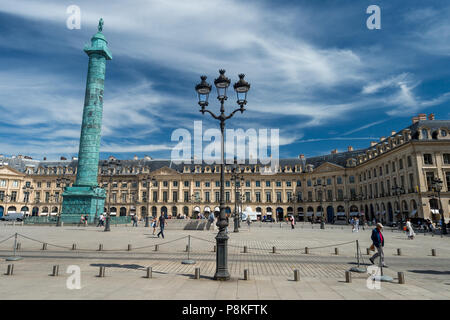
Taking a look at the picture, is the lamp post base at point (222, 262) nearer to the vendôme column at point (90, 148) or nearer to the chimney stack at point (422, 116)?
the vendôme column at point (90, 148)

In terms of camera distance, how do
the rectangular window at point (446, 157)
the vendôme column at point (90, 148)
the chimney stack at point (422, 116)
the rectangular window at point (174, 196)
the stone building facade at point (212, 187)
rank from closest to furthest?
the vendôme column at point (90, 148), the rectangular window at point (446, 157), the chimney stack at point (422, 116), the stone building facade at point (212, 187), the rectangular window at point (174, 196)

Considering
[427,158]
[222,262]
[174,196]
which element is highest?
[427,158]

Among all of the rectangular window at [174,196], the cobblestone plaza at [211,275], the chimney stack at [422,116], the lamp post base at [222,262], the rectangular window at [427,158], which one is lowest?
the cobblestone plaza at [211,275]

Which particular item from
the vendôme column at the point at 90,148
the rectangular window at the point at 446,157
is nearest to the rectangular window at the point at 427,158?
the rectangular window at the point at 446,157

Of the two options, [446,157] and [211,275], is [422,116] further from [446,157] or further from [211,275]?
[211,275]

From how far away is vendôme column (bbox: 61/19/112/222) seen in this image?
126 feet

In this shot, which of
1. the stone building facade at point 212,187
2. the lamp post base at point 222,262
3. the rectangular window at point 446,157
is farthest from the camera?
the stone building facade at point 212,187

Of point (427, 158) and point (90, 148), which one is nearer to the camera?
point (90, 148)

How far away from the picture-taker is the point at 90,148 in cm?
4019

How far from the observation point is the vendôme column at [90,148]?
126 ft

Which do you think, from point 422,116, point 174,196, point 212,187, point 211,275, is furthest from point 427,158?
point 174,196

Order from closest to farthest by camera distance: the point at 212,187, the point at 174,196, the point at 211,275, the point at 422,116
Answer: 1. the point at 211,275
2. the point at 422,116
3. the point at 212,187
4. the point at 174,196
